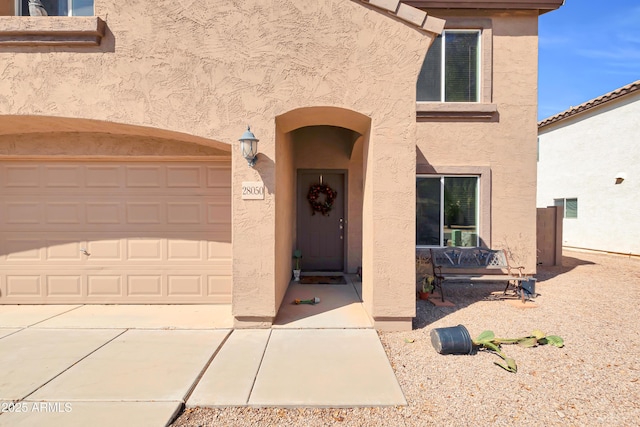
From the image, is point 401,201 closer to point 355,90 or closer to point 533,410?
point 355,90

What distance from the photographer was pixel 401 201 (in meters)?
4.76

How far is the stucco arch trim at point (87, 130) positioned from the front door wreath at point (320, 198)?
3.12 meters

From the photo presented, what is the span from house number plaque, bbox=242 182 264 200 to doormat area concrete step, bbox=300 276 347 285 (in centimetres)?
335

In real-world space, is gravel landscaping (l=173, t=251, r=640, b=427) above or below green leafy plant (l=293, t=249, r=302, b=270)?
below

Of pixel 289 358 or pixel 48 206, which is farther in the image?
pixel 48 206

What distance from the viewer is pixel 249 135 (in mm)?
4578

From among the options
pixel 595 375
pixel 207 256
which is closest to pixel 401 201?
pixel 595 375

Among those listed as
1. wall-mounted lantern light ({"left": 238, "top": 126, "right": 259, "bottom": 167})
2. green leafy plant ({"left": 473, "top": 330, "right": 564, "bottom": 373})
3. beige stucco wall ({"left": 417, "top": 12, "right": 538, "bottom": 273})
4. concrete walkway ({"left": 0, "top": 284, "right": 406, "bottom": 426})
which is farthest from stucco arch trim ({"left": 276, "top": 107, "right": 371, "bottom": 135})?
green leafy plant ({"left": 473, "top": 330, "right": 564, "bottom": 373})

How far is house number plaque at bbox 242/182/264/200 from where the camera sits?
15.6ft

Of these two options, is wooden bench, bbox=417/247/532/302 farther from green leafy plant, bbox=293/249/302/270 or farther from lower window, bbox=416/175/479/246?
green leafy plant, bbox=293/249/302/270

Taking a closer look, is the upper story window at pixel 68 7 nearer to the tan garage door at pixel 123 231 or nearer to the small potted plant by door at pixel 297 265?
the tan garage door at pixel 123 231

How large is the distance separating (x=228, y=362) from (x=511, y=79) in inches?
326

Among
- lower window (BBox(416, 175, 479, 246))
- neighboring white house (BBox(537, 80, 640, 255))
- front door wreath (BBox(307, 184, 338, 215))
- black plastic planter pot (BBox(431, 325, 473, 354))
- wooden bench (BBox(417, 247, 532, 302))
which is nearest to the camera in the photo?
black plastic planter pot (BBox(431, 325, 473, 354))

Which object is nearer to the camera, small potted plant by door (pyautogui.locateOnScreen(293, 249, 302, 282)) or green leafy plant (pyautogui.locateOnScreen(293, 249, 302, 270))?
small potted plant by door (pyautogui.locateOnScreen(293, 249, 302, 282))
